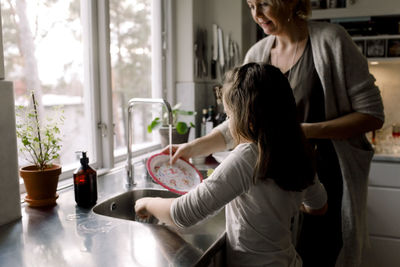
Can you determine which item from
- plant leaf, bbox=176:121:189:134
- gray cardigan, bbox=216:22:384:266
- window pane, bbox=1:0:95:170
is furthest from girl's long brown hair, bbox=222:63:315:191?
plant leaf, bbox=176:121:189:134

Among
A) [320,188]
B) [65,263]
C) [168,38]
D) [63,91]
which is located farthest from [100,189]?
[168,38]

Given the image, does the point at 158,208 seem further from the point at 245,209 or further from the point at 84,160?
the point at 84,160

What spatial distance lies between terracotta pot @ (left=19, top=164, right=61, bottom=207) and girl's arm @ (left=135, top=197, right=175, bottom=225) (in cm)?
29

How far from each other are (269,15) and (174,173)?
643mm

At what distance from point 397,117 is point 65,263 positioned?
256 cm

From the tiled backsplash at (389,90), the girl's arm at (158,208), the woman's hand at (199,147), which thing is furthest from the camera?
the tiled backsplash at (389,90)

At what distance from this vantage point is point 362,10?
2406 millimetres

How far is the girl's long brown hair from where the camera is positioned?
902 mm

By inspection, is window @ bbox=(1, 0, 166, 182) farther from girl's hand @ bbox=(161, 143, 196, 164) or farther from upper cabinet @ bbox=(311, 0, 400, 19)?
upper cabinet @ bbox=(311, 0, 400, 19)

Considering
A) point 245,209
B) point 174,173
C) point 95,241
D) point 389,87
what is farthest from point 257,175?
point 389,87

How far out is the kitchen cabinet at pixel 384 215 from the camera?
217cm

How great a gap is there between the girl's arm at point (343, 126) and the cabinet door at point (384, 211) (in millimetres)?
995

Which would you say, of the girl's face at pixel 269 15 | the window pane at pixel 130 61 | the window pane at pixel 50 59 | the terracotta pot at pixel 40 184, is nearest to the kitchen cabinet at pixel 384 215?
the girl's face at pixel 269 15

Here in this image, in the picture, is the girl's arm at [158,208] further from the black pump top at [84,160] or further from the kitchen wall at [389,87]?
the kitchen wall at [389,87]
